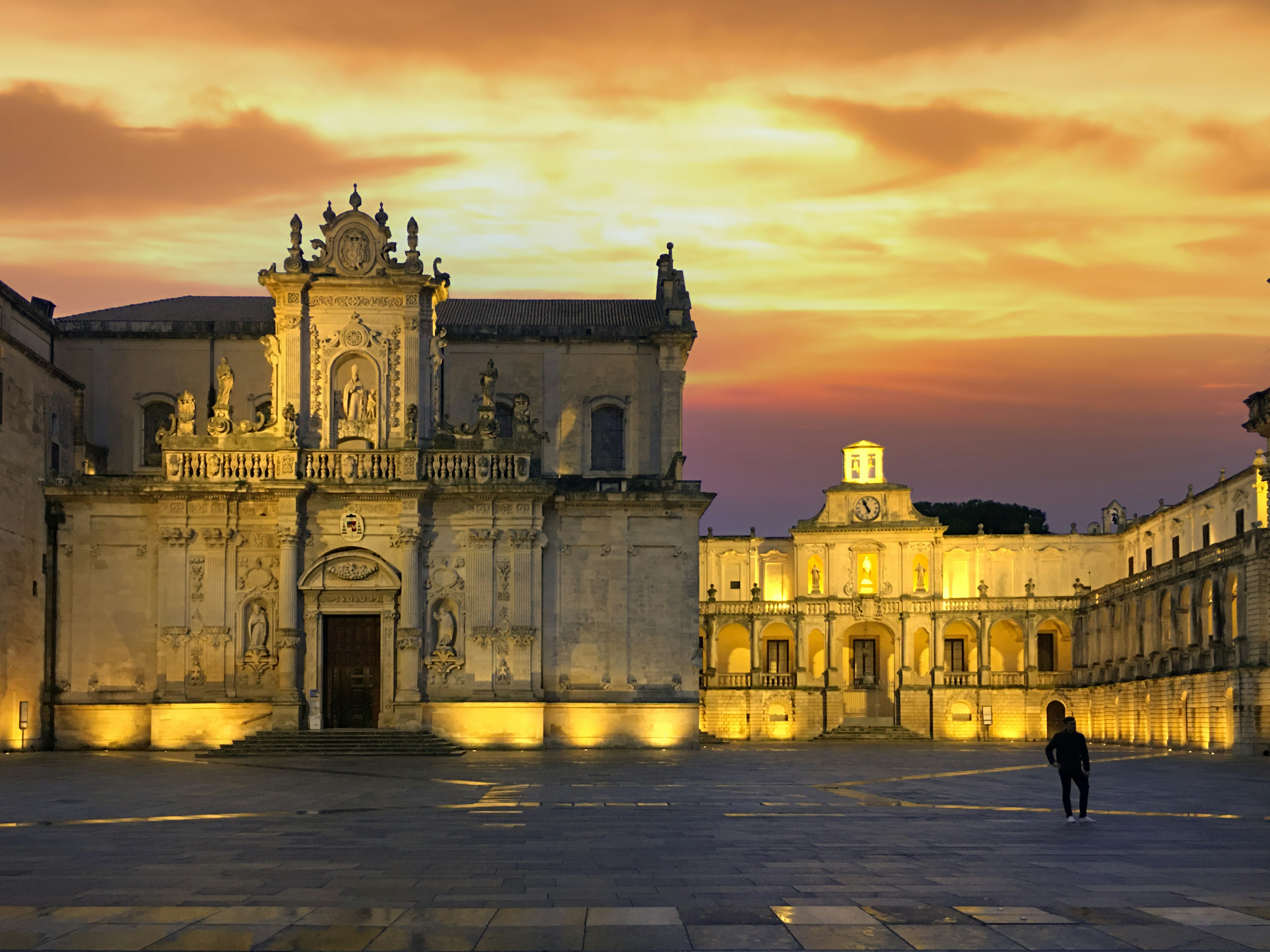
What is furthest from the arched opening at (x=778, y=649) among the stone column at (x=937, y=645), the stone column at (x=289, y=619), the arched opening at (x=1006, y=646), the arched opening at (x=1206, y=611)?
the stone column at (x=289, y=619)

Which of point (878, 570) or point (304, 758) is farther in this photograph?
point (878, 570)

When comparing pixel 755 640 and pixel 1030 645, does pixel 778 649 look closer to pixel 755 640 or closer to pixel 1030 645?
pixel 755 640

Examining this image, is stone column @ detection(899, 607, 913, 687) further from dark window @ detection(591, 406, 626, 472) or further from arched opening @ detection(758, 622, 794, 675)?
dark window @ detection(591, 406, 626, 472)

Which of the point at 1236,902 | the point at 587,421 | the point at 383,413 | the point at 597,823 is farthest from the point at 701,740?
the point at 1236,902

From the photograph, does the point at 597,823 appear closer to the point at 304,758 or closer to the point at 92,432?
the point at 304,758

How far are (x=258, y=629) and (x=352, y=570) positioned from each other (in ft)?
11.5

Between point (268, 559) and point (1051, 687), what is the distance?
5250 cm

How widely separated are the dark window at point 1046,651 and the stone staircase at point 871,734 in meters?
12.4

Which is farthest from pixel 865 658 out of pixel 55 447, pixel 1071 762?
pixel 1071 762

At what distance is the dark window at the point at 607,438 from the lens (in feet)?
180

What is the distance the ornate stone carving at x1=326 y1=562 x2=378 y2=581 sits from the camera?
49.5 metres

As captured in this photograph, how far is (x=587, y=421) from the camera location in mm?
54938

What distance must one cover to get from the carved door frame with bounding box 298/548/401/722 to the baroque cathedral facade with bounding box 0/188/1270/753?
0.28ft

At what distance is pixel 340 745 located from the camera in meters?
46.1
